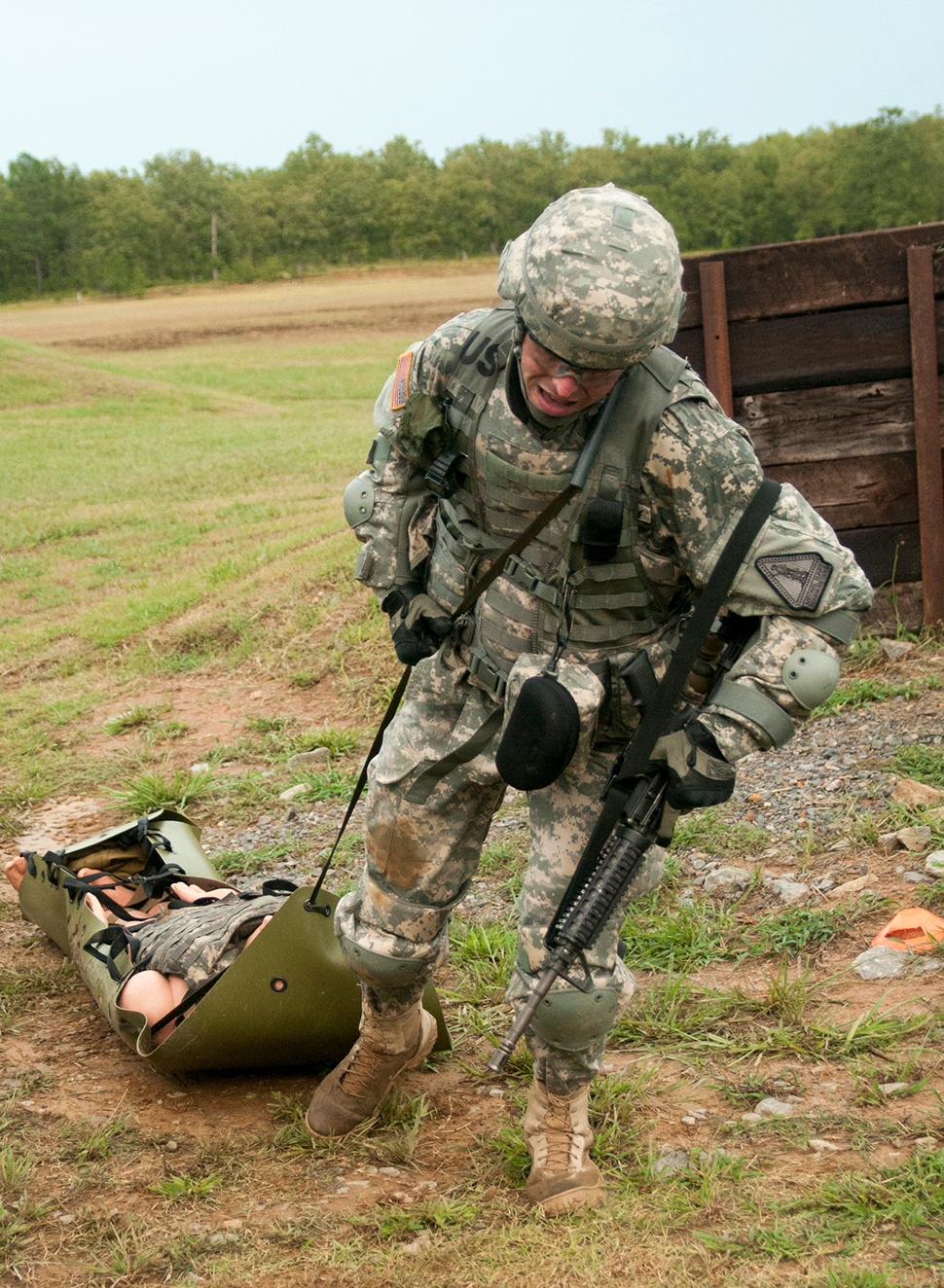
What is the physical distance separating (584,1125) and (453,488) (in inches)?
54.6

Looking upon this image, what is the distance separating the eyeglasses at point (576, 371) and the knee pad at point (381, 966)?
1.32 m

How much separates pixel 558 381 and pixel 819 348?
11.6ft

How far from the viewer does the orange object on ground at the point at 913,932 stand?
135 inches

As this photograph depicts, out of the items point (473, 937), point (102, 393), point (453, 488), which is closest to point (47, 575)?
point (473, 937)

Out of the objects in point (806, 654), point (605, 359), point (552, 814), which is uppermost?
point (605, 359)

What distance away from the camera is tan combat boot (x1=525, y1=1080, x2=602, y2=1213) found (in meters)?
2.63

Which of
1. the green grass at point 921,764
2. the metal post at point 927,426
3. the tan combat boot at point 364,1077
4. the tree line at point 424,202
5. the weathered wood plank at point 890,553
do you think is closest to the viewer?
the tan combat boot at point 364,1077

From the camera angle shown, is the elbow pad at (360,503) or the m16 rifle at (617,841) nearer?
the m16 rifle at (617,841)

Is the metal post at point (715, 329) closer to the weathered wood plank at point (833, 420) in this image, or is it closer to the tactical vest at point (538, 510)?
the weathered wood plank at point (833, 420)

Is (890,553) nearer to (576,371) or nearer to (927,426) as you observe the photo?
(927,426)

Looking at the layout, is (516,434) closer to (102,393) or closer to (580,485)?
(580,485)

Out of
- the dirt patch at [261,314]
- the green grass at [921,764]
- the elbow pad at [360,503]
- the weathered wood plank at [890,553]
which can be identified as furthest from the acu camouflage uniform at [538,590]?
the dirt patch at [261,314]

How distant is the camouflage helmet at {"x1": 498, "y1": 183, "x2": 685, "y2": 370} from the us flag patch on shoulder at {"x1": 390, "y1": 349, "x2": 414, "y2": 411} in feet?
1.36

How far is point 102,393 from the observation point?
21.0 metres
